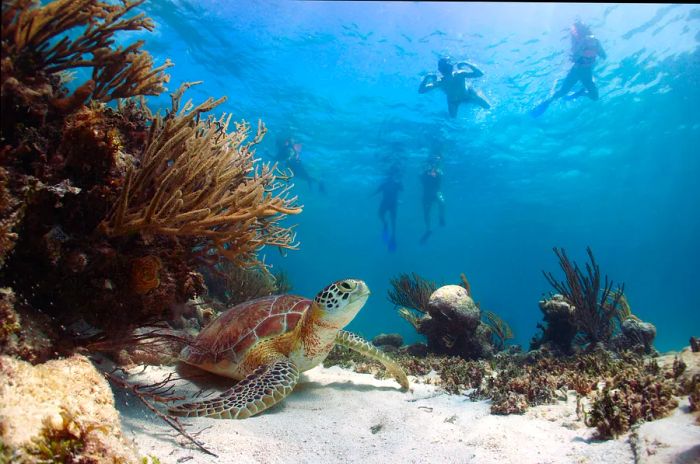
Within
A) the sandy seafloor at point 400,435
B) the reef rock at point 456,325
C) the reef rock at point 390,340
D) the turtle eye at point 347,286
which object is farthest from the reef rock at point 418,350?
the turtle eye at point 347,286

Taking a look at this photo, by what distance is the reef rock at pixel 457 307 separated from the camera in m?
7.10

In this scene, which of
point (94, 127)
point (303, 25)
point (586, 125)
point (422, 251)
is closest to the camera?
point (94, 127)

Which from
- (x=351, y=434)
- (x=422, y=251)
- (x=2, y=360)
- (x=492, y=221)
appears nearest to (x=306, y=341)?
(x=351, y=434)

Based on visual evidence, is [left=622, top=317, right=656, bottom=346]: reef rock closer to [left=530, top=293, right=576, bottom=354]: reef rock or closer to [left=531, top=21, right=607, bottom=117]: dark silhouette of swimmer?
[left=530, top=293, right=576, bottom=354]: reef rock

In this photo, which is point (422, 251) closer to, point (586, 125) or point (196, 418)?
point (586, 125)

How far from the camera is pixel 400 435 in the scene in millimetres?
3145

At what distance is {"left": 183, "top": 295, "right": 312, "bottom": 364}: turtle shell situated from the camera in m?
4.17

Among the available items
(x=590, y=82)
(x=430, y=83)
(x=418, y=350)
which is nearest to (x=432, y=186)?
(x=430, y=83)

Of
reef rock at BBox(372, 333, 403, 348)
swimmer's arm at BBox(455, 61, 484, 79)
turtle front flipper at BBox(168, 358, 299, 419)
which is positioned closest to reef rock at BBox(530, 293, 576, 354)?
reef rock at BBox(372, 333, 403, 348)

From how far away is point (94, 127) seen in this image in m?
2.36

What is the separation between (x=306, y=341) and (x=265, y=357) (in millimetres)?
532

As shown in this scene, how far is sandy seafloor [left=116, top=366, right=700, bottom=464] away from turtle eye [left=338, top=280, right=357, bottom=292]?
130cm

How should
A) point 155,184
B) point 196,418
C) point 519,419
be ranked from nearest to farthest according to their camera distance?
1. point 155,184
2. point 196,418
3. point 519,419

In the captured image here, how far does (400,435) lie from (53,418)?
259cm
